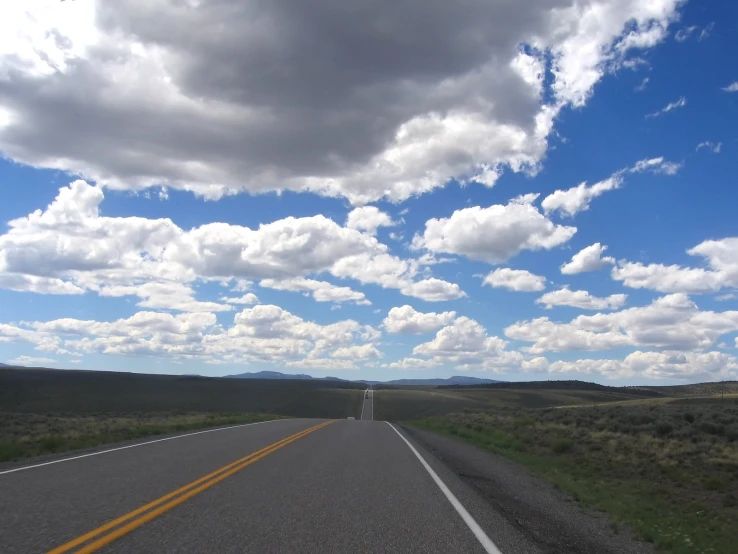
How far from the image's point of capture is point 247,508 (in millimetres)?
8422

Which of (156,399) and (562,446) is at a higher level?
(156,399)

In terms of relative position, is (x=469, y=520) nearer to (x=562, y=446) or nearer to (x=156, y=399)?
(x=562, y=446)

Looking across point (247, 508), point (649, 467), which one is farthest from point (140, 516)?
point (649, 467)

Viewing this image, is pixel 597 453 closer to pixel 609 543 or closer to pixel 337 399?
pixel 609 543

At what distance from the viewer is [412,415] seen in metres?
81.6

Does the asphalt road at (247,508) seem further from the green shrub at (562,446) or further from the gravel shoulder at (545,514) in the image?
the green shrub at (562,446)

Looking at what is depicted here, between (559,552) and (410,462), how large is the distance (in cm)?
849

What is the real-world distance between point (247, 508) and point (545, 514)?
4507 mm

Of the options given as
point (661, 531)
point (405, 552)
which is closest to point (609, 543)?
point (661, 531)

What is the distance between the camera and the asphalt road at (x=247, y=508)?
660cm

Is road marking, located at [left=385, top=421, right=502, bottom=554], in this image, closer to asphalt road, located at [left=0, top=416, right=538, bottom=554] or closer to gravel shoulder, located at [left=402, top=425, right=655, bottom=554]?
asphalt road, located at [left=0, top=416, right=538, bottom=554]

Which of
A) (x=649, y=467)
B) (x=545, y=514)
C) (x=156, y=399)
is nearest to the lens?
(x=545, y=514)

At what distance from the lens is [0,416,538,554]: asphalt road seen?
6.60 m

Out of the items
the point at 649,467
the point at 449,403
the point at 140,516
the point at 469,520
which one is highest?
the point at 449,403
